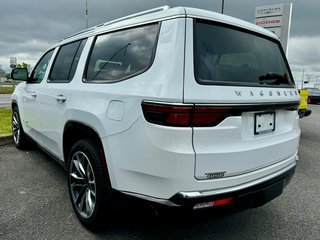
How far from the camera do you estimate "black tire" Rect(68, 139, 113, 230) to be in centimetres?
232

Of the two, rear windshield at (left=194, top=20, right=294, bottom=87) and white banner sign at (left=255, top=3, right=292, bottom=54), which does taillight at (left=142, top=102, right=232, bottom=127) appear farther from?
white banner sign at (left=255, top=3, right=292, bottom=54)

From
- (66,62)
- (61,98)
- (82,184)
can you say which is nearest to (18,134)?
(66,62)

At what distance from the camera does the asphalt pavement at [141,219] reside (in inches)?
101

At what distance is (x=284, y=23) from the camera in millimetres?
13609

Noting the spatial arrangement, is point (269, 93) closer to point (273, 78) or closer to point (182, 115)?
point (273, 78)

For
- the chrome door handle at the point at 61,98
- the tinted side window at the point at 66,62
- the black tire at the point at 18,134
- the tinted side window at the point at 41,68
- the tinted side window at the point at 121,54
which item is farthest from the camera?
the black tire at the point at 18,134

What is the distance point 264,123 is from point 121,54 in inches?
50.6

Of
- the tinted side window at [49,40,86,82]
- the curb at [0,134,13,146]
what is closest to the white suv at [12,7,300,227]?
the tinted side window at [49,40,86,82]

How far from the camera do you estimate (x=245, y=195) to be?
2092 mm

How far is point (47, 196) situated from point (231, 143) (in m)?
2.37

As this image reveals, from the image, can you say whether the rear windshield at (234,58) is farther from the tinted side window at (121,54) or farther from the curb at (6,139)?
the curb at (6,139)

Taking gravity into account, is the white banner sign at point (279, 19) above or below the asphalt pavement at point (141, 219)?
above

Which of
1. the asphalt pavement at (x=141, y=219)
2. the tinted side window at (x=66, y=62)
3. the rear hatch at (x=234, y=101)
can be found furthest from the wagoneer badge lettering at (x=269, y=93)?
the tinted side window at (x=66, y=62)

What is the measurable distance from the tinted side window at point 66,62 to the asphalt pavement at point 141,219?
4.51ft
